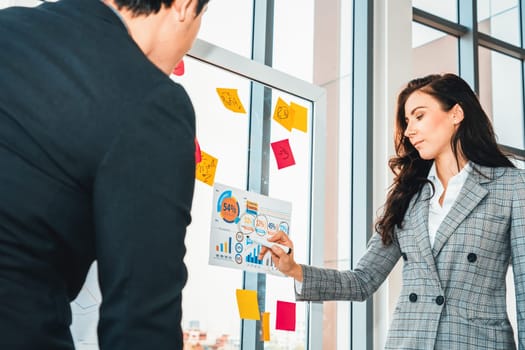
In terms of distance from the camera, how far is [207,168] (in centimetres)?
255

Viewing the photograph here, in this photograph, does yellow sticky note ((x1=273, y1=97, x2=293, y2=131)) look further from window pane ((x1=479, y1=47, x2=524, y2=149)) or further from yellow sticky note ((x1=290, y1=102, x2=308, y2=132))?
window pane ((x1=479, y1=47, x2=524, y2=149))

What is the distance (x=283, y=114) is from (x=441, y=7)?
1.97 metres

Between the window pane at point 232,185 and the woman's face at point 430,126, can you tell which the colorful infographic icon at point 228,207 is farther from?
the woman's face at point 430,126

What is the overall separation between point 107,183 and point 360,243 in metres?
2.75

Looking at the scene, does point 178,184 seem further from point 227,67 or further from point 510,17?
point 510,17

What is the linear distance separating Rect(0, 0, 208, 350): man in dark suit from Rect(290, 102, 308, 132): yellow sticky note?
7.23ft

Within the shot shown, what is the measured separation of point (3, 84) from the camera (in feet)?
2.30

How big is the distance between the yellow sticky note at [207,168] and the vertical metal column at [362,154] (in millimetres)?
1021

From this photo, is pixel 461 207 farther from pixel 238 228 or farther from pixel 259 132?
pixel 259 132

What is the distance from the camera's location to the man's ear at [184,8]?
810 millimetres

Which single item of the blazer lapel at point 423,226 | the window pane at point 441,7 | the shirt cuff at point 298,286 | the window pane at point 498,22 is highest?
the window pane at point 498,22

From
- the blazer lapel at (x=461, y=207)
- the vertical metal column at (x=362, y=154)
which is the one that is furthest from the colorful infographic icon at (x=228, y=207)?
the vertical metal column at (x=362, y=154)

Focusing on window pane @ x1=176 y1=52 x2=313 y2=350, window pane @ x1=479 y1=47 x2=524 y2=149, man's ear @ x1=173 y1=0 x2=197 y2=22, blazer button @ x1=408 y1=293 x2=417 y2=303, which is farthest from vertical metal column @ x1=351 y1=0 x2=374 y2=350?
man's ear @ x1=173 y1=0 x2=197 y2=22

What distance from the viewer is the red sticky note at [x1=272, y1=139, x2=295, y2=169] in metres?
2.83
